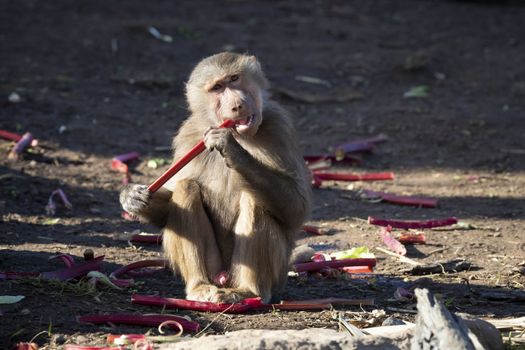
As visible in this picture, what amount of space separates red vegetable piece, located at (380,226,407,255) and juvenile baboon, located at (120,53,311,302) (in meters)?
1.62

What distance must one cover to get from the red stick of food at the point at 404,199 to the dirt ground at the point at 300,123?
0.17m

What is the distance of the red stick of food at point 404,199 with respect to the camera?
9.79 m

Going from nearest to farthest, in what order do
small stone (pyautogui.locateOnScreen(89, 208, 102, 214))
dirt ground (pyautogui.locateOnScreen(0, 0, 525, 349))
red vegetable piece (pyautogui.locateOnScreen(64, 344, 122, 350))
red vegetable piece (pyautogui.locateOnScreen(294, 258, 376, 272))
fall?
1. red vegetable piece (pyautogui.locateOnScreen(64, 344, 122, 350))
2. dirt ground (pyautogui.locateOnScreen(0, 0, 525, 349))
3. red vegetable piece (pyautogui.locateOnScreen(294, 258, 376, 272))
4. small stone (pyautogui.locateOnScreen(89, 208, 102, 214))

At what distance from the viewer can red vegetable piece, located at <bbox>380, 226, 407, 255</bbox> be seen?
324 inches

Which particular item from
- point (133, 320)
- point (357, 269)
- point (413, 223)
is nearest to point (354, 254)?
point (357, 269)

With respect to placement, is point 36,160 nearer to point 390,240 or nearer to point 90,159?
point 90,159

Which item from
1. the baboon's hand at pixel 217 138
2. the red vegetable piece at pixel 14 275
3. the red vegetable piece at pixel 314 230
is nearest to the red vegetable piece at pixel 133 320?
the red vegetable piece at pixel 14 275

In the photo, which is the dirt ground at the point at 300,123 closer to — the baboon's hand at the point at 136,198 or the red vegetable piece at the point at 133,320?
the red vegetable piece at the point at 133,320

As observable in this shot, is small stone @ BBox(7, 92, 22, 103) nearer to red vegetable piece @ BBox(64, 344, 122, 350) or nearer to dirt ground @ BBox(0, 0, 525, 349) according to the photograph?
dirt ground @ BBox(0, 0, 525, 349)

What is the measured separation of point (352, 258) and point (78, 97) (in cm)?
619

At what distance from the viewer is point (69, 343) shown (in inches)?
215

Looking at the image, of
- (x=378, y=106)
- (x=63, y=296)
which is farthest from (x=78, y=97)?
(x=63, y=296)

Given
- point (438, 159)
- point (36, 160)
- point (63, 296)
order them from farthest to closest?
1. point (438, 159)
2. point (36, 160)
3. point (63, 296)

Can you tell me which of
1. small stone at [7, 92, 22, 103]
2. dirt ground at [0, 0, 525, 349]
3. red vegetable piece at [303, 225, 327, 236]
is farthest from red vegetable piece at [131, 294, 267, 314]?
small stone at [7, 92, 22, 103]
